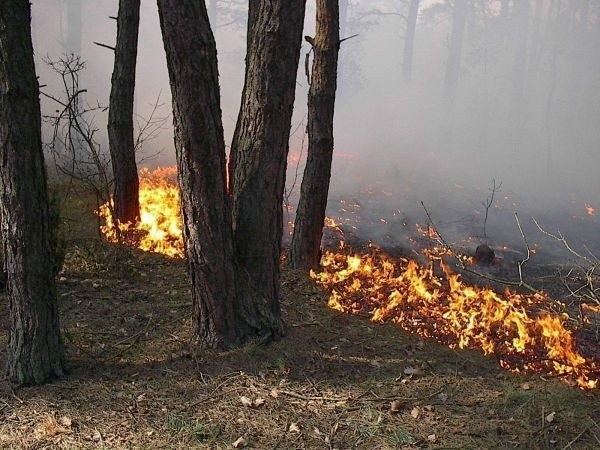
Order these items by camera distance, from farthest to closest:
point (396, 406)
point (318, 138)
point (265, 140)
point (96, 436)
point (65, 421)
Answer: point (318, 138), point (265, 140), point (396, 406), point (65, 421), point (96, 436)

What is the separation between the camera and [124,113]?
874 cm

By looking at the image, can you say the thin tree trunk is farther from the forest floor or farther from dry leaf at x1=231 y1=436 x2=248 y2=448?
dry leaf at x1=231 y1=436 x2=248 y2=448

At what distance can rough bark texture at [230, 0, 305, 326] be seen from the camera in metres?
4.70

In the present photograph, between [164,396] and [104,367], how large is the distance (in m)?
0.74

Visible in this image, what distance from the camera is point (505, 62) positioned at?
45.7 m

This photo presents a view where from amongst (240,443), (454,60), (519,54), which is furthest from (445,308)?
(519,54)

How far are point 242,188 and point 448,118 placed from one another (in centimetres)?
3529

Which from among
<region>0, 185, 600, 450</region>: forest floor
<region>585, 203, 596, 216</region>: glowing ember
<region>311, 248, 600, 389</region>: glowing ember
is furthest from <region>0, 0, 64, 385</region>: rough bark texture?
<region>585, 203, 596, 216</region>: glowing ember

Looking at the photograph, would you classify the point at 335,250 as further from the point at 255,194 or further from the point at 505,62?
the point at 505,62

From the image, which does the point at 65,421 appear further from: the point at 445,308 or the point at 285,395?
the point at 445,308

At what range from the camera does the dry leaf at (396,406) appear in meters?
4.12

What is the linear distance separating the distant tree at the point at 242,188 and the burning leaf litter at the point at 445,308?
5.67ft

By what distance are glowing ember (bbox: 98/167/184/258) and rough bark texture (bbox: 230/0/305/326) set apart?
320 cm

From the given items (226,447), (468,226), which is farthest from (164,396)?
(468,226)
